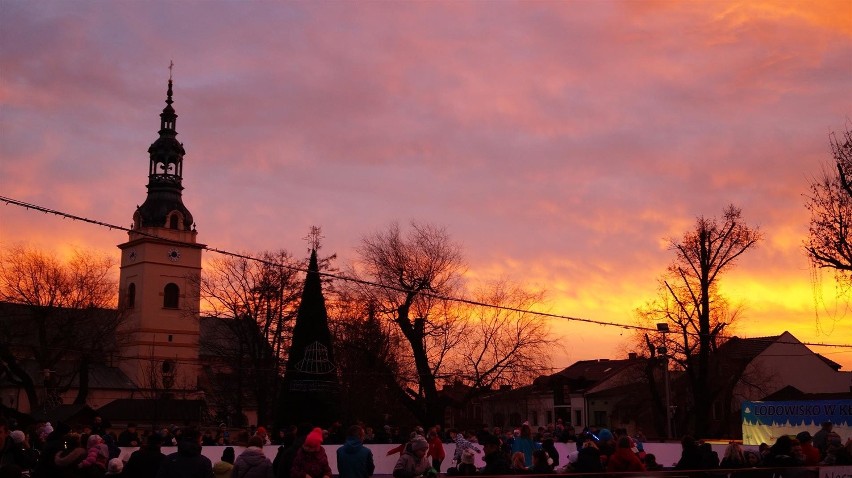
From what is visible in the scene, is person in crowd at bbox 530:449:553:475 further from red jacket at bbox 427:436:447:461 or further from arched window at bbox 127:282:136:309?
arched window at bbox 127:282:136:309

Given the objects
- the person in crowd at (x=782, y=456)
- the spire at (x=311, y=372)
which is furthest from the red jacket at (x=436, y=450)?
the spire at (x=311, y=372)

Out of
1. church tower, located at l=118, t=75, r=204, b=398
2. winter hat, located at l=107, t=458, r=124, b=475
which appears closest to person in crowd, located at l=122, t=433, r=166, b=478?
winter hat, located at l=107, t=458, r=124, b=475

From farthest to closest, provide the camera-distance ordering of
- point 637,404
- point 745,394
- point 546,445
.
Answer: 1. point 637,404
2. point 745,394
3. point 546,445

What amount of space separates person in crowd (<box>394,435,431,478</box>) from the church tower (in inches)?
2862

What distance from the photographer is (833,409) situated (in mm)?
26688

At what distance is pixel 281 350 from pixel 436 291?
13.9m

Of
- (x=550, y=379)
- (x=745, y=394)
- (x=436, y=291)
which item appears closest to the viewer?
(x=436, y=291)

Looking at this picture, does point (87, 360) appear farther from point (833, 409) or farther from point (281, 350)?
point (833, 409)

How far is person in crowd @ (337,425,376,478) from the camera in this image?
11.9 metres

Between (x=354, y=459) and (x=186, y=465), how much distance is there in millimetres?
2122

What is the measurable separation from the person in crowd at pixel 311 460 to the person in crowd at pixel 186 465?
3.48 ft

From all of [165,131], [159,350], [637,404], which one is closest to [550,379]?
[637,404]

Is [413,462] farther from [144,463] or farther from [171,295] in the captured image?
[171,295]

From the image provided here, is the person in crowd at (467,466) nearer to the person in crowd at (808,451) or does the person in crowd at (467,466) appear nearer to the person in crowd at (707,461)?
the person in crowd at (707,461)
